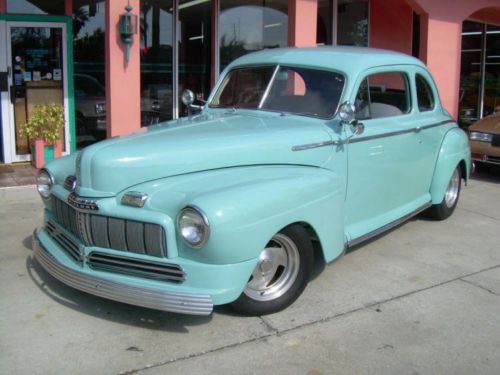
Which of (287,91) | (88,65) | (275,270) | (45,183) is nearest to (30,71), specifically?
(88,65)

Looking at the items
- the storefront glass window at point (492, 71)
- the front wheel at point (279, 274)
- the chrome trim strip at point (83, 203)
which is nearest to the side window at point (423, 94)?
the front wheel at point (279, 274)

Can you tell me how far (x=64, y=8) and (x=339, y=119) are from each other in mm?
6445

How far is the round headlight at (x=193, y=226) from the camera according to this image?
3.40 metres

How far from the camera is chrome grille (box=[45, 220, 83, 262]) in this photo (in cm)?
387

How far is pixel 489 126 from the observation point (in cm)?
937

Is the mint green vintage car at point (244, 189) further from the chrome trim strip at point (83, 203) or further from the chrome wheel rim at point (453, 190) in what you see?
the chrome wheel rim at point (453, 190)

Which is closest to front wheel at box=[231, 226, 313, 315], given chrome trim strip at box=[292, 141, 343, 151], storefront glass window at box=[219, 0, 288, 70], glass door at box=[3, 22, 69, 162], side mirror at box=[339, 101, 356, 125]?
chrome trim strip at box=[292, 141, 343, 151]

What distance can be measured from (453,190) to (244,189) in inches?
158

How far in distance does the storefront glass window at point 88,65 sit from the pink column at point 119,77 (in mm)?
1985

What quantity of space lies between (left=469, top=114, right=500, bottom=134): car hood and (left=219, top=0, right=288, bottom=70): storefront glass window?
4247 mm

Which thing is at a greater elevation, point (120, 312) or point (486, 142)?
Answer: point (486, 142)

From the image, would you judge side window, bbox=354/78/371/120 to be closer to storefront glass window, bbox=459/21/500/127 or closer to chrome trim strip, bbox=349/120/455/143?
chrome trim strip, bbox=349/120/455/143

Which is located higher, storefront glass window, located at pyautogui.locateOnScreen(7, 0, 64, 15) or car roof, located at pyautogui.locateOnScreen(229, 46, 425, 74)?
storefront glass window, located at pyautogui.locateOnScreen(7, 0, 64, 15)

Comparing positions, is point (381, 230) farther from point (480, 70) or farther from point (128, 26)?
point (480, 70)
